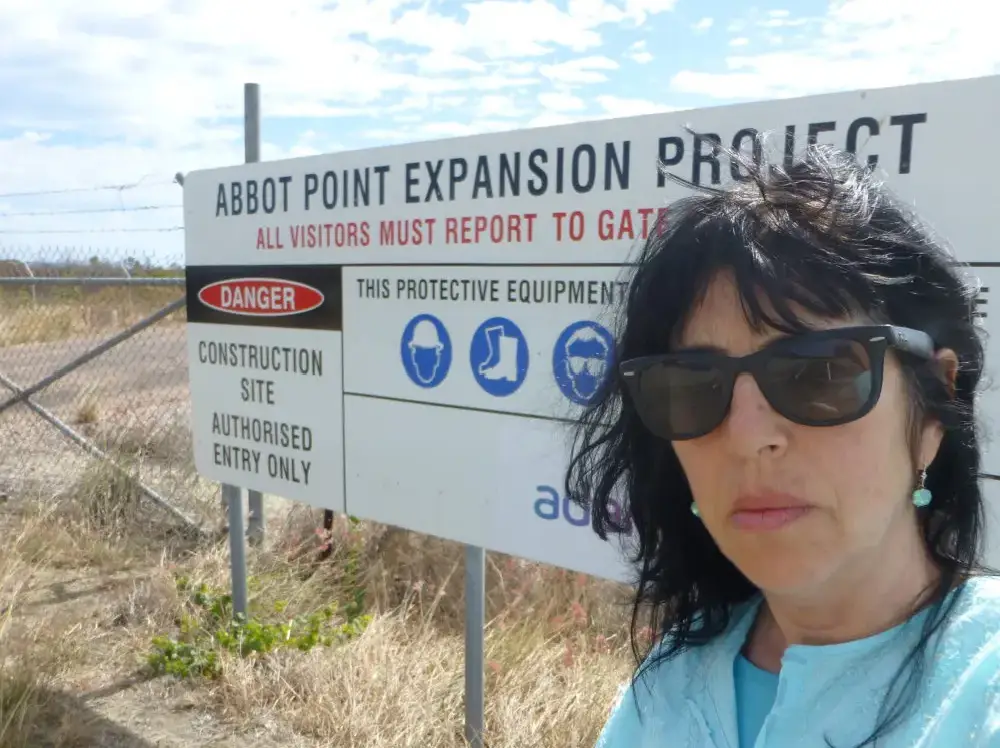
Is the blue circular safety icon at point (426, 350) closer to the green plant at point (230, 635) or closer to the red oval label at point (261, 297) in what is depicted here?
the red oval label at point (261, 297)

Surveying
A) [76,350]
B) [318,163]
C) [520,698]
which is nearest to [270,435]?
[318,163]

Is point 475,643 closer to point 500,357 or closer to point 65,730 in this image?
point 500,357

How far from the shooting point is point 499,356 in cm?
278

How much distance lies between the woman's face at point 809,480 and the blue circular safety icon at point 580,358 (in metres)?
1.29

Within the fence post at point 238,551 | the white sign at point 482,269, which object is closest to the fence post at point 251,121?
the white sign at point 482,269

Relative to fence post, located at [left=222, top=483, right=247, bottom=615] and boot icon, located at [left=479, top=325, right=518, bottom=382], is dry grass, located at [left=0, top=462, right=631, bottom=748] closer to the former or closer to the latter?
fence post, located at [left=222, top=483, right=247, bottom=615]

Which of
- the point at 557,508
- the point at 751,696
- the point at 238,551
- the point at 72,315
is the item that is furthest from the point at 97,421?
the point at 751,696

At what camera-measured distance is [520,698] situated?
329cm

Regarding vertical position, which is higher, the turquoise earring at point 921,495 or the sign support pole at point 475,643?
the turquoise earring at point 921,495

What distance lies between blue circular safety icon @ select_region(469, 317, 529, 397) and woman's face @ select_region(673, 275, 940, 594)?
1.52 metres

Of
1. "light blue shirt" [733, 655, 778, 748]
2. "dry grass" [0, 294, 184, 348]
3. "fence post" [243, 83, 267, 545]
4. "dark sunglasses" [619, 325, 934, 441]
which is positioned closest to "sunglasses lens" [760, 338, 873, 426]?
"dark sunglasses" [619, 325, 934, 441]

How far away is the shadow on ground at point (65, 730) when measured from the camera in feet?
10.7

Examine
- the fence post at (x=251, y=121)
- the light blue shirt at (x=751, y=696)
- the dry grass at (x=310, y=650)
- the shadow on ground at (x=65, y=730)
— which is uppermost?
the fence post at (x=251, y=121)

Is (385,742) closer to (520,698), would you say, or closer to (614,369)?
(520,698)
